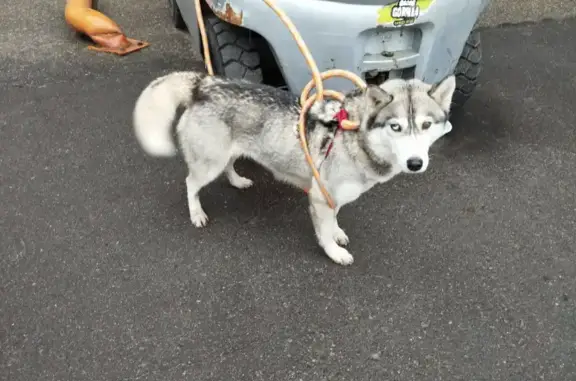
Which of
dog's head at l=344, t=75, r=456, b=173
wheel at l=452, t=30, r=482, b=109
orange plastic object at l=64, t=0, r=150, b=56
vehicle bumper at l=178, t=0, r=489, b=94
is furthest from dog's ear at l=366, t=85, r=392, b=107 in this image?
orange plastic object at l=64, t=0, r=150, b=56

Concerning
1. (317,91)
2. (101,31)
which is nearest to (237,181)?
(317,91)

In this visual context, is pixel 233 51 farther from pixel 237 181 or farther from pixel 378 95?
pixel 378 95

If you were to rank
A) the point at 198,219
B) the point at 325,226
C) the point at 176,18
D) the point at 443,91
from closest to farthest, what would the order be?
the point at 443,91, the point at 325,226, the point at 198,219, the point at 176,18

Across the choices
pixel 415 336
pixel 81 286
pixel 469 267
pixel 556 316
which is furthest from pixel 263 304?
pixel 556 316

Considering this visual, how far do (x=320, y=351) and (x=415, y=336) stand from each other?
50cm

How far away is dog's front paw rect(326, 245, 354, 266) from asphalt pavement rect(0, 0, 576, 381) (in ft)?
0.17

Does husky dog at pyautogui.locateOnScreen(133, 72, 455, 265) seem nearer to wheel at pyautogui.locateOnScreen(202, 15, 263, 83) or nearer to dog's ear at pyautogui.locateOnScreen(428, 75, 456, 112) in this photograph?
dog's ear at pyautogui.locateOnScreen(428, 75, 456, 112)

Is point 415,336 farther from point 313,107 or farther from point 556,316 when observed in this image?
point 313,107

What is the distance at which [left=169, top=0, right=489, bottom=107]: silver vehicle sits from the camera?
10.6 ft

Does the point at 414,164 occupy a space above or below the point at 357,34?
below

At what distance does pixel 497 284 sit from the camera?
3066 millimetres

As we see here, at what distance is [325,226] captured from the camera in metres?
3.10

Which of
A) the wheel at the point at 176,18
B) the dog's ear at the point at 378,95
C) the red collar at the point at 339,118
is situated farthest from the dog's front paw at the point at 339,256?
the wheel at the point at 176,18

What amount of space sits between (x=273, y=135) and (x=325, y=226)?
0.59m
